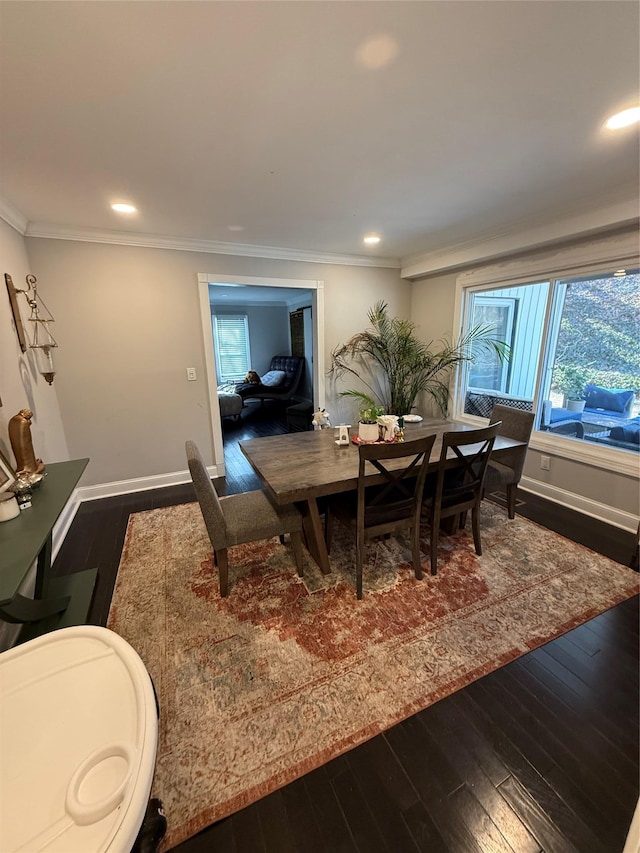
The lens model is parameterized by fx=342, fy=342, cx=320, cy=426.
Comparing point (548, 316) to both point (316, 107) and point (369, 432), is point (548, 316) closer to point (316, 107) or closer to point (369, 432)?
point (369, 432)

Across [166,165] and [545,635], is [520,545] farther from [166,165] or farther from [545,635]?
[166,165]

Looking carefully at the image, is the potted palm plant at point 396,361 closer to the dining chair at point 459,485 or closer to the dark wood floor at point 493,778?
the dining chair at point 459,485

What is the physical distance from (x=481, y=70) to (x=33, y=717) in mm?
2363

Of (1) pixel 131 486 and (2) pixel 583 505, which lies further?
(1) pixel 131 486

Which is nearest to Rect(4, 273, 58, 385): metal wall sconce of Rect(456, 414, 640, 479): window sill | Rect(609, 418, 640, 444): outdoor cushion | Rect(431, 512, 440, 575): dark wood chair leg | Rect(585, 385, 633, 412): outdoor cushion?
Rect(431, 512, 440, 575): dark wood chair leg

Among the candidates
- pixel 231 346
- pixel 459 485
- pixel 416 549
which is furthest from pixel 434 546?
pixel 231 346

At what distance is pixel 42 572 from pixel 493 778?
2.33 metres

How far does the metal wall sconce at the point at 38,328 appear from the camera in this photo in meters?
2.47

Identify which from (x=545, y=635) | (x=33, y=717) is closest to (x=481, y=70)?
(x=33, y=717)

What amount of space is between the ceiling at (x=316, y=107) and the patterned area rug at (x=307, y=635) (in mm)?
2475

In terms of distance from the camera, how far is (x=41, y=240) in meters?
2.88

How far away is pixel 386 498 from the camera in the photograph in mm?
2078

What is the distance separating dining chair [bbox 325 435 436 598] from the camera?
184cm

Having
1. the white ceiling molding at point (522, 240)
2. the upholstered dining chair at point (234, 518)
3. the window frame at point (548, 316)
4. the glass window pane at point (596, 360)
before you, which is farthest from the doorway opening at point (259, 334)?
the glass window pane at point (596, 360)
